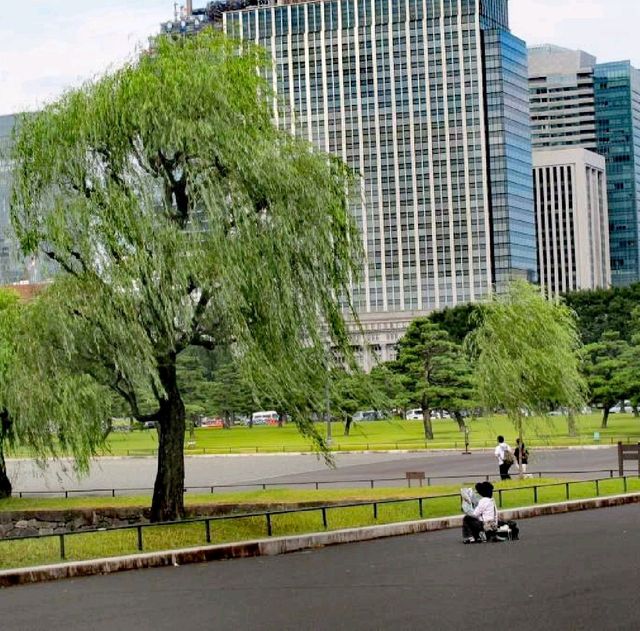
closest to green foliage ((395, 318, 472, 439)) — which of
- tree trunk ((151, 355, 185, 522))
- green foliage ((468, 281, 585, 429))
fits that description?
green foliage ((468, 281, 585, 429))

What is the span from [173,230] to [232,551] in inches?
299

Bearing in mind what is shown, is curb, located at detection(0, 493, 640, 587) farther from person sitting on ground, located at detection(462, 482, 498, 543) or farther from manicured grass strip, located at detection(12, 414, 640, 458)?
manicured grass strip, located at detection(12, 414, 640, 458)

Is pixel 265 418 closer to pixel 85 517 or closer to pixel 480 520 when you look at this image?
pixel 85 517

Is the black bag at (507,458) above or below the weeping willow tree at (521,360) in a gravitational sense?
below

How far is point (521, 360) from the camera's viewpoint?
153 feet

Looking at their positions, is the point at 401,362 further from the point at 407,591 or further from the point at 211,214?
the point at 407,591

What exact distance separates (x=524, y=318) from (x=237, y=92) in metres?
22.3

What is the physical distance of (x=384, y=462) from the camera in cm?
6388

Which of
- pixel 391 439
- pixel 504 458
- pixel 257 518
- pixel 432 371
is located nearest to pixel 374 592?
pixel 257 518

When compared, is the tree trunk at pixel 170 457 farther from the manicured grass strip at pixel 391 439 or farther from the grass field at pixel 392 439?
the grass field at pixel 392 439

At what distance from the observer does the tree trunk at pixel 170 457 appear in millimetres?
30562

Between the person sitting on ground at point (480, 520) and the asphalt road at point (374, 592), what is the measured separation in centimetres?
32

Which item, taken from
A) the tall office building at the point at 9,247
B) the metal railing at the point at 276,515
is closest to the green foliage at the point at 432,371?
the metal railing at the point at 276,515

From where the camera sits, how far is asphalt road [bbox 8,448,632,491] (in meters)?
52.3
